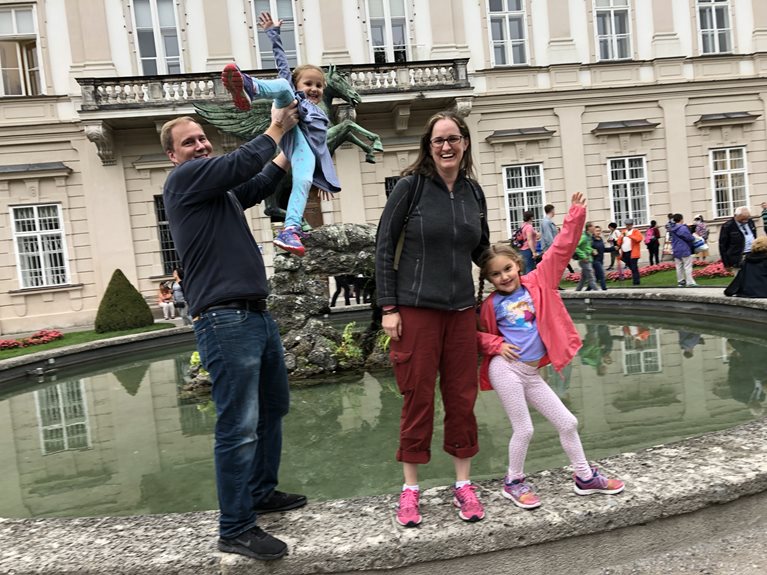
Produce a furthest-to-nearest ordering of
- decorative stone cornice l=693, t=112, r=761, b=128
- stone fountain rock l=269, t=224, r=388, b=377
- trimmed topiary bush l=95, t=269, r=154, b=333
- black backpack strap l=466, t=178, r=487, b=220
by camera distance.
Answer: decorative stone cornice l=693, t=112, r=761, b=128 → trimmed topiary bush l=95, t=269, r=154, b=333 → stone fountain rock l=269, t=224, r=388, b=377 → black backpack strap l=466, t=178, r=487, b=220

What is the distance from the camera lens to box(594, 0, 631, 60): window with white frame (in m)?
19.8

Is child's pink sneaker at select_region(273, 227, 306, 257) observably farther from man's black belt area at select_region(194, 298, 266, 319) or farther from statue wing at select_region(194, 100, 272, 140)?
statue wing at select_region(194, 100, 272, 140)

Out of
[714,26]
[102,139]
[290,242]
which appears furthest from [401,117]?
[290,242]

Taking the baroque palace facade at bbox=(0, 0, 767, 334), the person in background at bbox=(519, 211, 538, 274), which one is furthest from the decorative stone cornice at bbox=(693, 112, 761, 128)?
the person in background at bbox=(519, 211, 538, 274)

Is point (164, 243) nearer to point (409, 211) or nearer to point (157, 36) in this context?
point (157, 36)

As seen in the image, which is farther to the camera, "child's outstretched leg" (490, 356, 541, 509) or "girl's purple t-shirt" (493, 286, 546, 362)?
"girl's purple t-shirt" (493, 286, 546, 362)

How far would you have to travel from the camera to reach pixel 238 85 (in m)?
2.78

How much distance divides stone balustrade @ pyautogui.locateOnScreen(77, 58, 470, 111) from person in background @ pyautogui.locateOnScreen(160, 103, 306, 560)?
14.2 metres

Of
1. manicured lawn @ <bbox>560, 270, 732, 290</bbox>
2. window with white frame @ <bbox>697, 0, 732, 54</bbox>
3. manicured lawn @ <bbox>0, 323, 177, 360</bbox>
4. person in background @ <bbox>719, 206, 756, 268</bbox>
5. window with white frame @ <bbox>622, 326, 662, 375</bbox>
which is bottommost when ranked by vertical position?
window with white frame @ <bbox>622, 326, 662, 375</bbox>

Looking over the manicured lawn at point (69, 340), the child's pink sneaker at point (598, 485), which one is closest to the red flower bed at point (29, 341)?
the manicured lawn at point (69, 340)

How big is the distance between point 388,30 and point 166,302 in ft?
35.7

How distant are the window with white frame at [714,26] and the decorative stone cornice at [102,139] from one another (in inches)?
761

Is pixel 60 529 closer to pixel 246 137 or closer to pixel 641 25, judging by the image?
pixel 246 137

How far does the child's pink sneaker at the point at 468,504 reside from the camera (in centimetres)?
247
